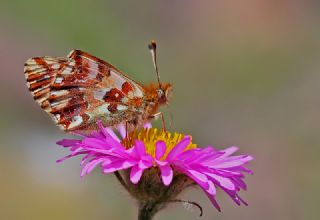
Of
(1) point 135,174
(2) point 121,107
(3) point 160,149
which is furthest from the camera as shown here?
(2) point 121,107

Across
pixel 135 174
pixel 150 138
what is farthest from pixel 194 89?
pixel 135 174

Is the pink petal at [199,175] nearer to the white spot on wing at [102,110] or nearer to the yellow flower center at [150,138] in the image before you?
the yellow flower center at [150,138]

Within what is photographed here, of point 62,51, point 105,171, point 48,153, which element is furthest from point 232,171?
point 62,51

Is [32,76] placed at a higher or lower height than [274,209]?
higher

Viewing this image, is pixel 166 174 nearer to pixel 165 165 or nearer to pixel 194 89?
pixel 165 165

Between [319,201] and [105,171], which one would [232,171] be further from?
[319,201]
